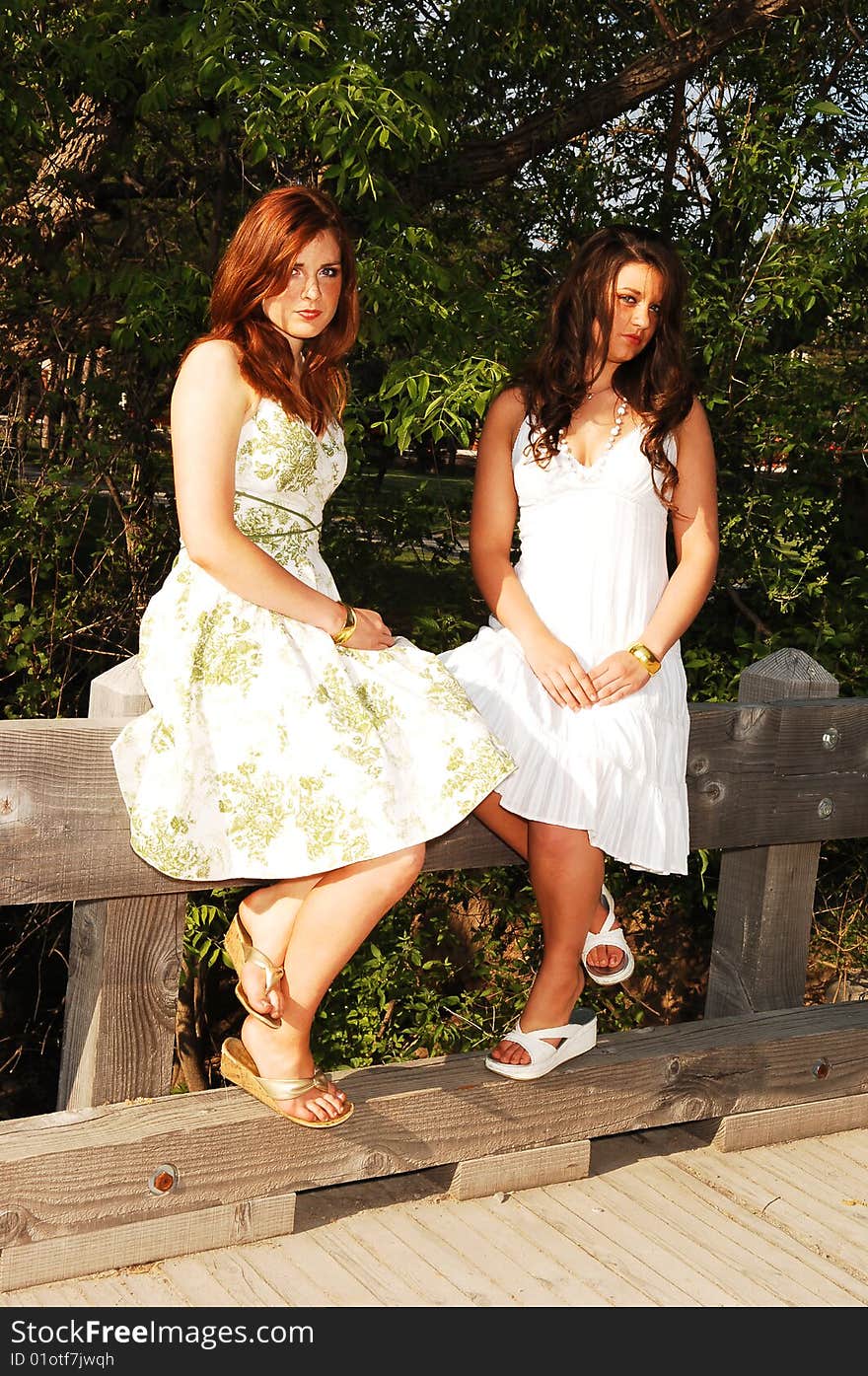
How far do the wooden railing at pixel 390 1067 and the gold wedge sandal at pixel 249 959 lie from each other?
11cm

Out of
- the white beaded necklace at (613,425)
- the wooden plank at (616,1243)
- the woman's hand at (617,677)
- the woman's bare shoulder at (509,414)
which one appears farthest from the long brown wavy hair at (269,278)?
the wooden plank at (616,1243)

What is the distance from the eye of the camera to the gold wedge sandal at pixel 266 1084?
2.71 meters

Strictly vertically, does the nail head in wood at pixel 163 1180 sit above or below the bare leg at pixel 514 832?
below

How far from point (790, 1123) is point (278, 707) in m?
1.74

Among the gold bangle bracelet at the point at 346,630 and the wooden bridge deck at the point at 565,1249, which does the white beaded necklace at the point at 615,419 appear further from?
the wooden bridge deck at the point at 565,1249

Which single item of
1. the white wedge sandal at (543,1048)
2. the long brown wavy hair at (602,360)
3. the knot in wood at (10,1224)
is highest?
the long brown wavy hair at (602,360)

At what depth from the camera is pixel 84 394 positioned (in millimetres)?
5844

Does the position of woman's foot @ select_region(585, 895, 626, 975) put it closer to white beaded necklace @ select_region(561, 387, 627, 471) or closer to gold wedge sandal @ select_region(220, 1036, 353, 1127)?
gold wedge sandal @ select_region(220, 1036, 353, 1127)

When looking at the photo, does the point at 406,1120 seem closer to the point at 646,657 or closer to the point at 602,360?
the point at 646,657

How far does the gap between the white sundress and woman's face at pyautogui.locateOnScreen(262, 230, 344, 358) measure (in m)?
0.62

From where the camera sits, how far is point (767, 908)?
3518mm

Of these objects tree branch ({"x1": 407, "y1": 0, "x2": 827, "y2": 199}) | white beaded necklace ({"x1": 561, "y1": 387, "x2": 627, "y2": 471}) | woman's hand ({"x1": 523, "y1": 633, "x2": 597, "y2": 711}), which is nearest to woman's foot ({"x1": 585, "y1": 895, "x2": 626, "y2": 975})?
woman's hand ({"x1": 523, "y1": 633, "x2": 597, "y2": 711})

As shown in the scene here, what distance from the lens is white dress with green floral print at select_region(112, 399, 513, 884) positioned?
2.58m
